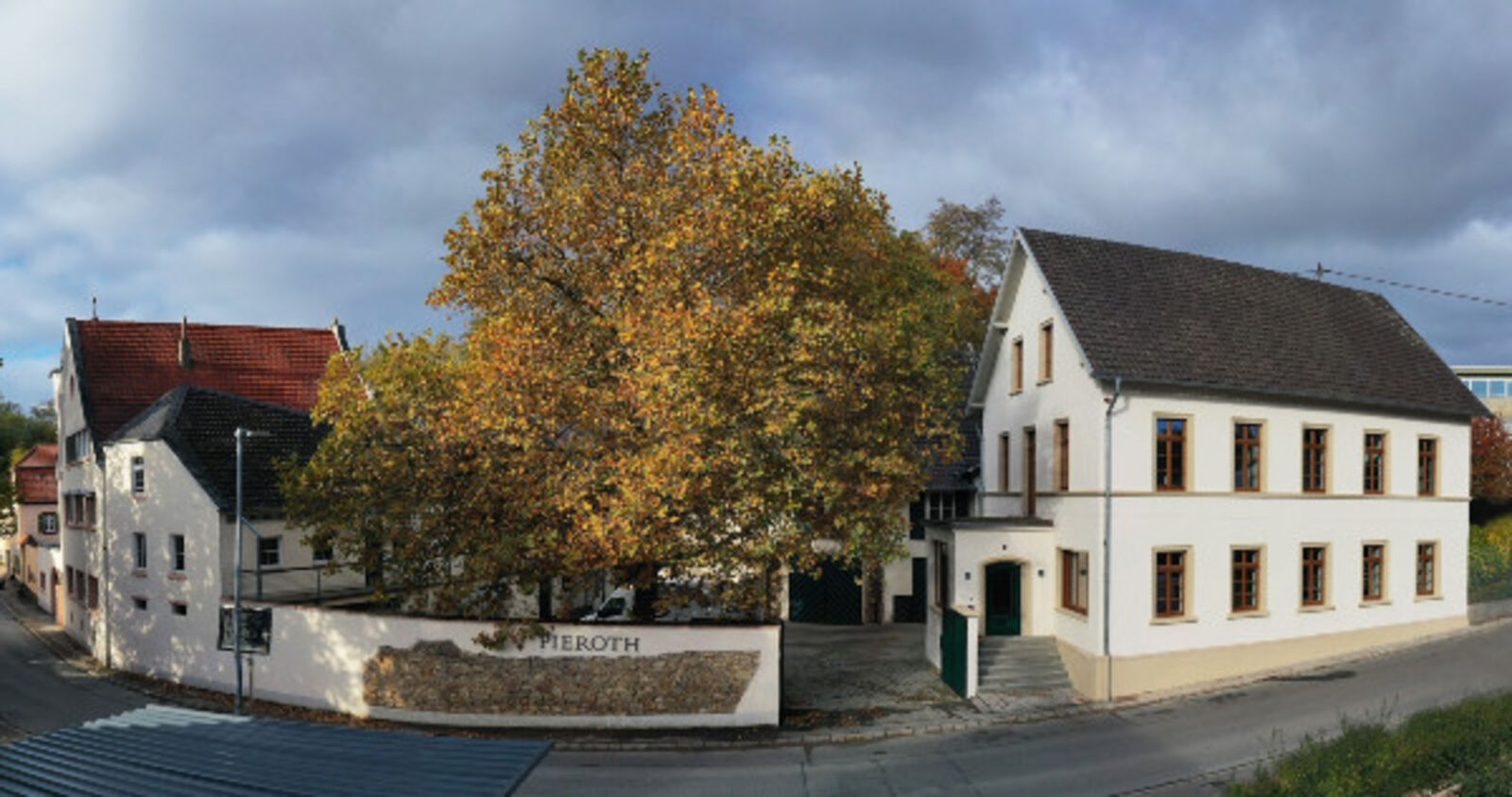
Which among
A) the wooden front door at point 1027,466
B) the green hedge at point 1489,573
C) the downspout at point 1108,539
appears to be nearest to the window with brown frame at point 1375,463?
the green hedge at point 1489,573

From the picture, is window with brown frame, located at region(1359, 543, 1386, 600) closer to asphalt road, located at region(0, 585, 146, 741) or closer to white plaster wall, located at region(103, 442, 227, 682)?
white plaster wall, located at region(103, 442, 227, 682)

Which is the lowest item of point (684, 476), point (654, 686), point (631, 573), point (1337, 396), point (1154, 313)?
point (654, 686)

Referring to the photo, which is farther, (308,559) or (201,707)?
(308,559)

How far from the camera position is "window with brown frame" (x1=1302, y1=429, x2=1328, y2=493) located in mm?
24422

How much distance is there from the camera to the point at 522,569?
19.3m

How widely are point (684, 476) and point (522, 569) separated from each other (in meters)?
4.73

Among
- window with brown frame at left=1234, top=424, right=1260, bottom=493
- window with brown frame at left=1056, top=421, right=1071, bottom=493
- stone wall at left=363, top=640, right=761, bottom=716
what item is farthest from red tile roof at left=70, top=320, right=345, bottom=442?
window with brown frame at left=1234, top=424, right=1260, bottom=493

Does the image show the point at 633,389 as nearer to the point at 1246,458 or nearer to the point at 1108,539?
the point at 1108,539

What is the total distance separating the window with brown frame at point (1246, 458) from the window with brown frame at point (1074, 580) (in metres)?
4.44

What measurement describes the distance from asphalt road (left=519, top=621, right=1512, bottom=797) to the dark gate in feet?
40.7

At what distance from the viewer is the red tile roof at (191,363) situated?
35.6 m

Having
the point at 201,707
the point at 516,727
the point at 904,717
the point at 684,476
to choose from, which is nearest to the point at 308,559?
the point at 201,707

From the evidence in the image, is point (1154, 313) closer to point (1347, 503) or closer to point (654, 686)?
point (1347, 503)

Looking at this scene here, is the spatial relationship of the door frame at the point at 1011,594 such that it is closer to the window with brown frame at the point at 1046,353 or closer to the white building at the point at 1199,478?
the white building at the point at 1199,478
